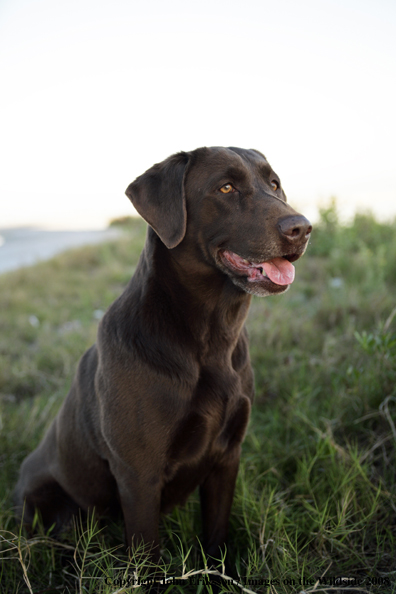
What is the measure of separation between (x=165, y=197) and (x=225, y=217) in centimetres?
26

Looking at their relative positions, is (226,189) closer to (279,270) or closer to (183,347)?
(279,270)

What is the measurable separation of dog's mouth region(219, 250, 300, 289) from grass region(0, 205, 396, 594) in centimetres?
72

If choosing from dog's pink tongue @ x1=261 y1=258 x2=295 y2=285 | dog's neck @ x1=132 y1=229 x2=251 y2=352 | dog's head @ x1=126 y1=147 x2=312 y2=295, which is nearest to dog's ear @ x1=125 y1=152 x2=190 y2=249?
dog's head @ x1=126 y1=147 x2=312 y2=295

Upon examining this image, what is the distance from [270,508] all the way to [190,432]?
0.67 meters

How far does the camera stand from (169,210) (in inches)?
69.5

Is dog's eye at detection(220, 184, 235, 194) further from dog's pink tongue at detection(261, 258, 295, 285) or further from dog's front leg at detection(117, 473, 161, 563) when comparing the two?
dog's front leg at detection(117, 473, 161, 563)

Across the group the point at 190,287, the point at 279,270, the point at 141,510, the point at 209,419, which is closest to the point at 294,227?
the point at 279,270

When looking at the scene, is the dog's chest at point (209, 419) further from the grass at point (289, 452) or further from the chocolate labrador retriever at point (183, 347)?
the grass at point (289, 452)

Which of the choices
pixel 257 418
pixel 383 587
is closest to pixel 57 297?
pixel 257 418

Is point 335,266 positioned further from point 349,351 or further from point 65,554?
point 65,554

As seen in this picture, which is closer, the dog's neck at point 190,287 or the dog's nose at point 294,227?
the dog's nose at point 294,227

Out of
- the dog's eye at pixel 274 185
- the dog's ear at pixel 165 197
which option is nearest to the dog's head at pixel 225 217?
the dog's ear at pixel 165 197

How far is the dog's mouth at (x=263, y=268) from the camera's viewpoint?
5.69 ft

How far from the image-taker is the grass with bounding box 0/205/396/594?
1762 mm
